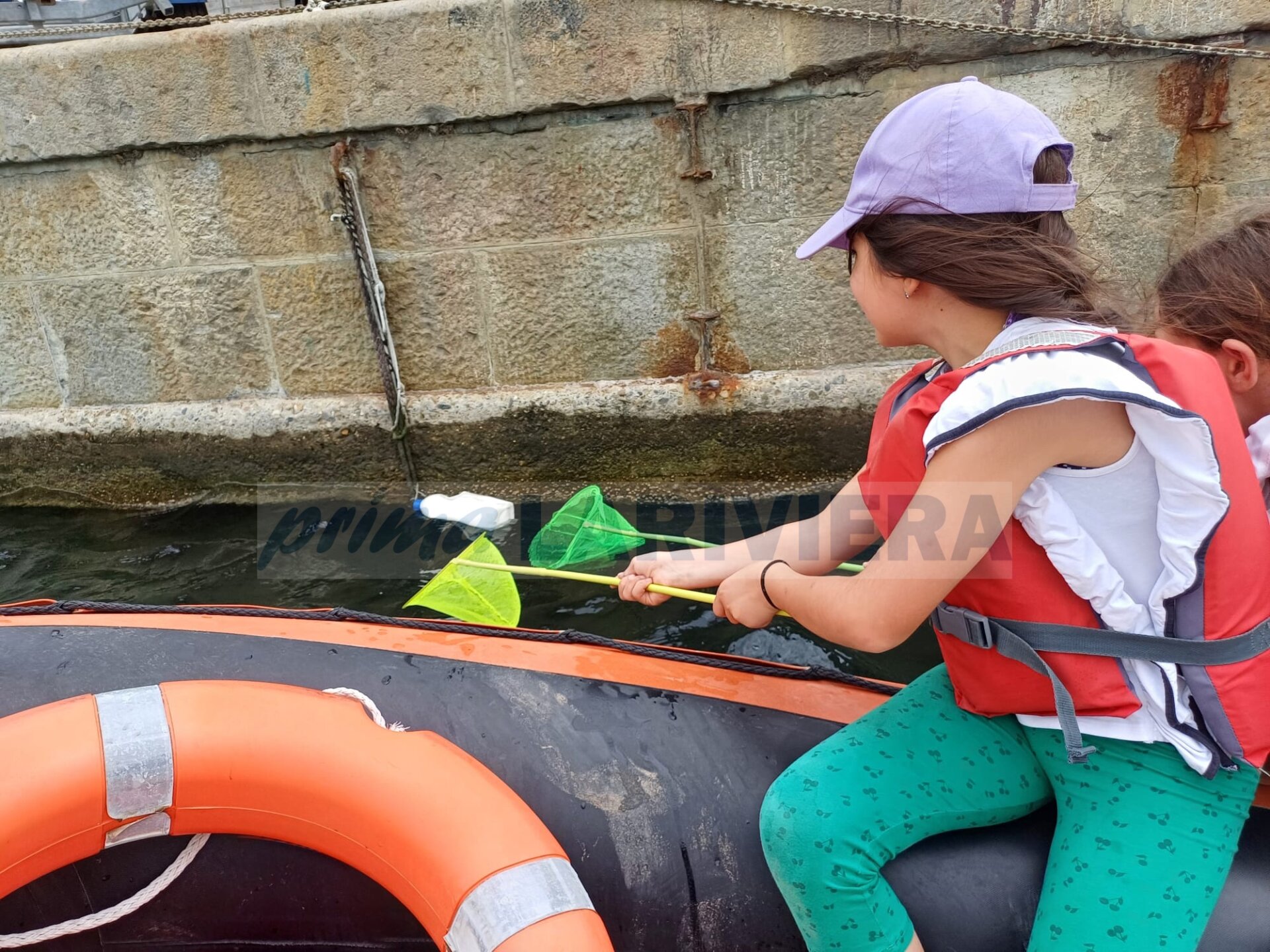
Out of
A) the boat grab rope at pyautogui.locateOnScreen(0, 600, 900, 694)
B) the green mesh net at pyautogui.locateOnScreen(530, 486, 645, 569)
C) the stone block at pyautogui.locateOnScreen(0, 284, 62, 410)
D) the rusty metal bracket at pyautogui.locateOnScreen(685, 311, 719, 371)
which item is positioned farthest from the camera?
the stone block at pyautogui.locateOnScreen(0, 284, 62, 410)

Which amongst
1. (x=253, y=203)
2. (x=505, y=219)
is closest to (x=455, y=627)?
(x=505, y=219)

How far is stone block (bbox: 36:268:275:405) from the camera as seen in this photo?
4.10 m

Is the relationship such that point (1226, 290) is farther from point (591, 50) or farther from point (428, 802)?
point (591, 50)

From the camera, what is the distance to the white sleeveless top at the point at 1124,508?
3.73 feet

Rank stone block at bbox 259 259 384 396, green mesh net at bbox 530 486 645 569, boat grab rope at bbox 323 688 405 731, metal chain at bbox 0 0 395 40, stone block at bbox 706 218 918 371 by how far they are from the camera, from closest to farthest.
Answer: boat grab rope at bbox 323 688 405 731 → green mesh net at bbox 530 486 645 569 → metal chain at bbox 0 0 395 40 → stone block at bbox 706 218 918 371 → stone block at bbox 259 259 384 396

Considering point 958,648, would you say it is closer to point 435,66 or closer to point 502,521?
point 502,521

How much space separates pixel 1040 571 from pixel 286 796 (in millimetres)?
1265

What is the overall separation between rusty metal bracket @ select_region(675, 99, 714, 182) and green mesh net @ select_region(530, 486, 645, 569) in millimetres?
1605

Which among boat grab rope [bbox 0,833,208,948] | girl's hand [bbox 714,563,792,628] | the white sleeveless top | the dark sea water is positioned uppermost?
the white sleeveless top

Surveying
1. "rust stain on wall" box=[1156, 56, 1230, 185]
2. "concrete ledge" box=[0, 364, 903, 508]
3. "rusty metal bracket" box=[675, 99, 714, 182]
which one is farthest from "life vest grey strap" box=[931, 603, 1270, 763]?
"rust stain on wall" box=[1156, 56, 1230, 185]

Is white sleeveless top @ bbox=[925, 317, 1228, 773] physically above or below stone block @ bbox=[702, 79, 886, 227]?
below

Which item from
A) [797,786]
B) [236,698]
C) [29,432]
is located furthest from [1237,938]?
[29,432]

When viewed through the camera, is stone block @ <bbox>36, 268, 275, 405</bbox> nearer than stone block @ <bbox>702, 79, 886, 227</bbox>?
No

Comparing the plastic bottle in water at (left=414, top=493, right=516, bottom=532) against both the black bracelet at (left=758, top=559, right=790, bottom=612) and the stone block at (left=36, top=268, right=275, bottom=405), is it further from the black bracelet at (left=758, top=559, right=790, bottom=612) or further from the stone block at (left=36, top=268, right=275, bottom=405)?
the black bracelet at (left=758, top=559, right=790, bottom=612)
